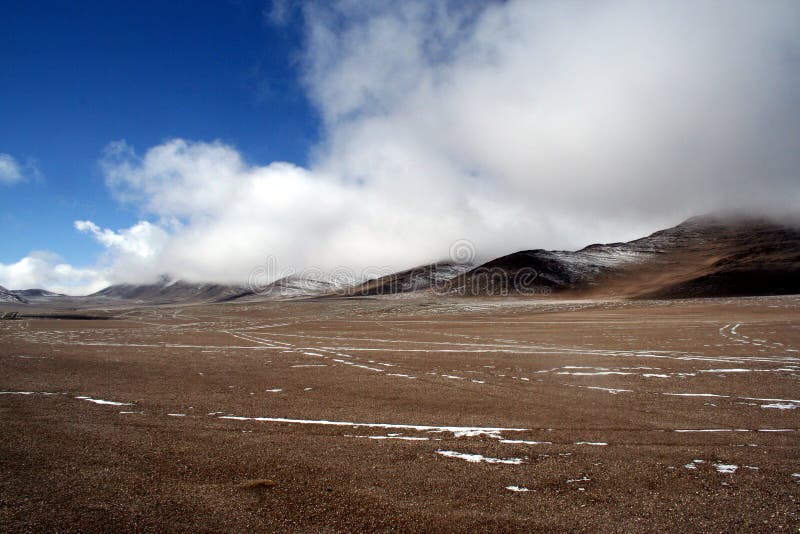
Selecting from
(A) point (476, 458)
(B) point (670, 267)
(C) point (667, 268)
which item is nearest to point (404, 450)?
(A) point (476, 458)

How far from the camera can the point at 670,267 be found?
161 meters

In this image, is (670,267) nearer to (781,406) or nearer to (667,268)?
(667,268)

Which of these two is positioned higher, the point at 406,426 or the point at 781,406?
the point at 406,426

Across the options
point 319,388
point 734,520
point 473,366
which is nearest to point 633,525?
point 734,520

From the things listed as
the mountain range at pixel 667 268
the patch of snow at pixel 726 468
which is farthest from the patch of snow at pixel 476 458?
the mountain range at pixel 667 268

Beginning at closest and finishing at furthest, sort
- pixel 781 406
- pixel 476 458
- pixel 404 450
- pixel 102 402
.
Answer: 1. pixel 476 458
2. pixel 404 450
3. pixel 781 406
4. pixel 102 402

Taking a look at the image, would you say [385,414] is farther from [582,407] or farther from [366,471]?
[582,407]

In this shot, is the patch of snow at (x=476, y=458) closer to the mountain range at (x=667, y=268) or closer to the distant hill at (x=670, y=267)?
the mountain range at (x=667, y=268)

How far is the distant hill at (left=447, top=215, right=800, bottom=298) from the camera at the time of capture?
382 feet

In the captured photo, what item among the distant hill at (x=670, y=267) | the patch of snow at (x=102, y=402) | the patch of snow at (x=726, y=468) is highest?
the distant hill at (x=670, y=267)

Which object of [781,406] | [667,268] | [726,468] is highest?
[667,268]

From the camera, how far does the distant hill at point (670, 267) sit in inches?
4586

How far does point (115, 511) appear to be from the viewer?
213 inches

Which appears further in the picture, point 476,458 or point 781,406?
point 781,406
